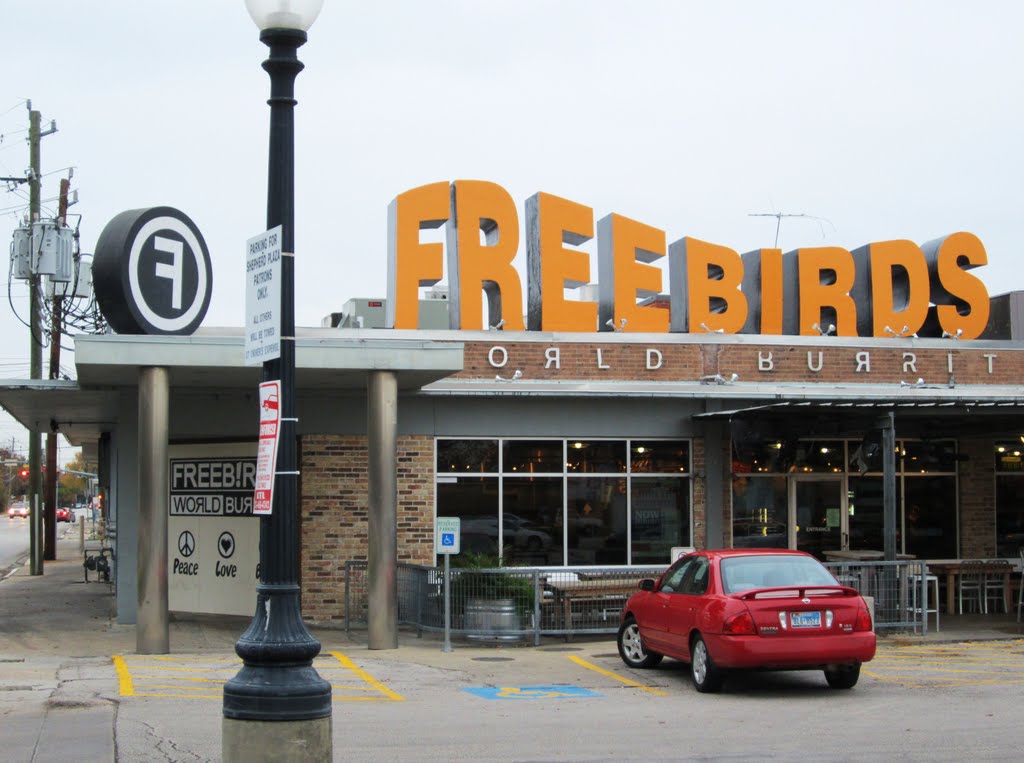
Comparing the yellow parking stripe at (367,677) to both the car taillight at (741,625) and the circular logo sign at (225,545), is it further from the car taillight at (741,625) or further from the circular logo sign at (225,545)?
the circular logo sign at (225,545)

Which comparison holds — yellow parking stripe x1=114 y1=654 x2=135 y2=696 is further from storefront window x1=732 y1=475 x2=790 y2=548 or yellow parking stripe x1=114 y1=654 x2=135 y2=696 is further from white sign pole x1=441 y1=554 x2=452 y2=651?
storefront window x1=732 y1=475 x2=790 y2=548

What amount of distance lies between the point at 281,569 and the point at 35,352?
32.6 metres

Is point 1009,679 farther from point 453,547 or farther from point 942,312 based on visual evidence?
point 942,312

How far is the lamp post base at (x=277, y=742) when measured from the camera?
7.04m

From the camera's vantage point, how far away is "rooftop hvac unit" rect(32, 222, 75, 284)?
33.1 meters

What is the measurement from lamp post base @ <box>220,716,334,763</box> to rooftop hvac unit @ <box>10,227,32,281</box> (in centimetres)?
2868

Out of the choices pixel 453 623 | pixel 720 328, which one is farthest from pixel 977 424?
pixel 453 623

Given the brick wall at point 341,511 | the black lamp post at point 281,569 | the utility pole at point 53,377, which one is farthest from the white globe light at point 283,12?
the utility pole at point 53,377

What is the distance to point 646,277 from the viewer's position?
2227 cm

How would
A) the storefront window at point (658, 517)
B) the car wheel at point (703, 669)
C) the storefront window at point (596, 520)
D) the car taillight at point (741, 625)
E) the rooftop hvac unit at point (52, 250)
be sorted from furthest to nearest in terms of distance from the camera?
the rooftop hvac unit at point (52, 250) → the storefront window at point (658, 517) → the storefront window at point (596, 520) → the car wheel at point (703, 669) → the car taillight at point (741, 625)

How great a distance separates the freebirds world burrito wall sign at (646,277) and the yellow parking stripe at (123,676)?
7.58 m

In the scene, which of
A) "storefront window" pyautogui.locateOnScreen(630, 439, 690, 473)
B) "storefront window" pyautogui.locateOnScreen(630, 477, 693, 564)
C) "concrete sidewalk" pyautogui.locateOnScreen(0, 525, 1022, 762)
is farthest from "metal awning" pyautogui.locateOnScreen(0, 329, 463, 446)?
"storefront window" pyautogui.locateOnScreen(630, 477, 693, 564)

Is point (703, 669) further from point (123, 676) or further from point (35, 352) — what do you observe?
point (35, 352)

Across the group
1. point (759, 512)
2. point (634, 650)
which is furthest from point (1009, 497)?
point (634, 650)
